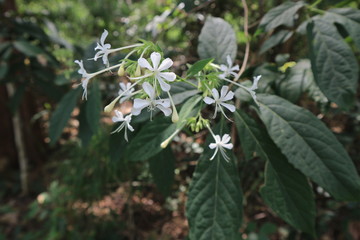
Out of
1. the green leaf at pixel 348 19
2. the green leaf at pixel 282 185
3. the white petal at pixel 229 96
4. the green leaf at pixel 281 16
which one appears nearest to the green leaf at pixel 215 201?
the green leaf at pixel 282 185

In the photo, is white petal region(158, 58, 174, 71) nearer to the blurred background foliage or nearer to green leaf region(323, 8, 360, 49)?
the blurred background foliage

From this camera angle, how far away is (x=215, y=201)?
87cm

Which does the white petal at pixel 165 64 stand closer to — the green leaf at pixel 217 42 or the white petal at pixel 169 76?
the white petal at pixel 169 76

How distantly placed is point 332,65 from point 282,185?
1.41ft

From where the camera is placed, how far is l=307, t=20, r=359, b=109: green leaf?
94 cm

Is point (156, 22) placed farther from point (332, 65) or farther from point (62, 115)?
point (332, 65)

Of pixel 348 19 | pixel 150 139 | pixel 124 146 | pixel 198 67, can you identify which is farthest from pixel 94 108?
pixel 348 19

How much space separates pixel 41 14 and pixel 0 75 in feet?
2.37

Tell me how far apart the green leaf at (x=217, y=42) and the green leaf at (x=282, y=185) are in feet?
0.92

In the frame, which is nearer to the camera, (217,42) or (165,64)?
(165,64)

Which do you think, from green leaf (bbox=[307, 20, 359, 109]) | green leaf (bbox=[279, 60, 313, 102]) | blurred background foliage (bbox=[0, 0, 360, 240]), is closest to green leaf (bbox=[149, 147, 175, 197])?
blurred background foliage (bbox=[0, 0, 360, 240])

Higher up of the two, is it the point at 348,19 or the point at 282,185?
the point at 348,19

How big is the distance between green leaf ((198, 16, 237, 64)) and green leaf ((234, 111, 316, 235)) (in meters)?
0.28

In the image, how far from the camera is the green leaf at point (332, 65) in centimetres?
94
